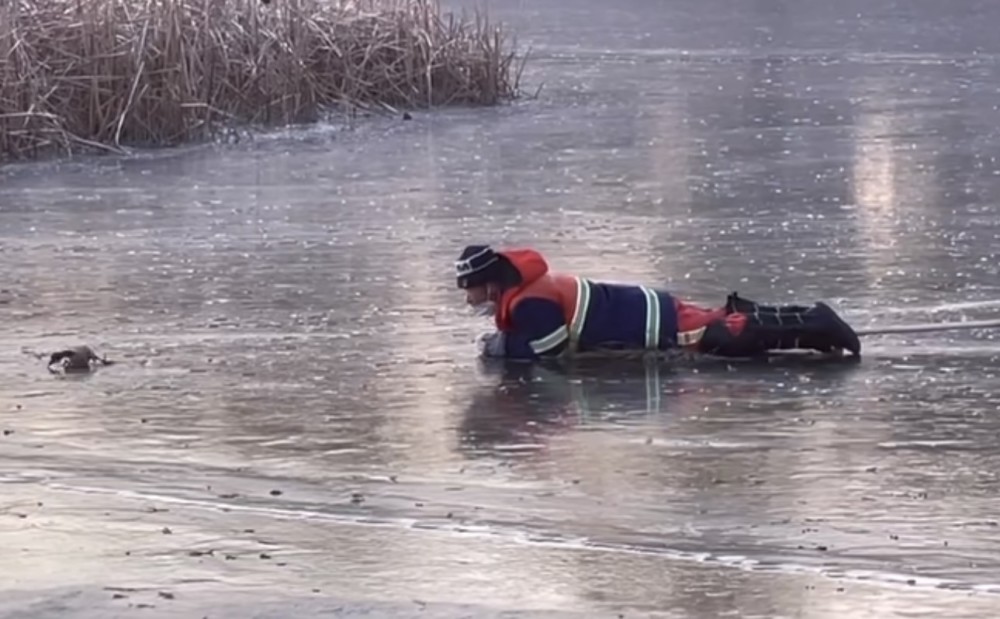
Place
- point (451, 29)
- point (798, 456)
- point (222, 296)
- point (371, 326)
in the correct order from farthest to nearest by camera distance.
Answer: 1. point (451, 29)
2. point (222, 296)
3. point (371, 326)
4. point (798, 456)

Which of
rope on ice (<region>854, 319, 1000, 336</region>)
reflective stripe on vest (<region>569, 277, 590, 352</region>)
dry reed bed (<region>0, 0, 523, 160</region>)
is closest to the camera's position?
reflective stripe on vest (<region>569, 277, 590, 352</region>)

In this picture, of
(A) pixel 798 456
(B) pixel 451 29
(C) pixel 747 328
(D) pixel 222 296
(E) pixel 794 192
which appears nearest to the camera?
(A) pixel 798 456

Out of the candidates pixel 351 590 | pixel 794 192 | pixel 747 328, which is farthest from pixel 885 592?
pixel 794 192

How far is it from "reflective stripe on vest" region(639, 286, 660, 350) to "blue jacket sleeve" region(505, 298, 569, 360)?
31 centimetres

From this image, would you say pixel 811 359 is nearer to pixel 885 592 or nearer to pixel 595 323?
pixel 595 323

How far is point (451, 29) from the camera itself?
21547 mm

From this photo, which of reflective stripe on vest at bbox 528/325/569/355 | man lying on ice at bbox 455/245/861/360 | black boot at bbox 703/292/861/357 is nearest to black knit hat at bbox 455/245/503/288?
man lying on ice at bbox 455/245/861/360

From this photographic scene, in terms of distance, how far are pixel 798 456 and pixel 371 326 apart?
122 inches

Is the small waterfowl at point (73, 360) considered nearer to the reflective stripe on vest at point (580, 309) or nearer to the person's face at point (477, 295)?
the person's face at point (477, 295)

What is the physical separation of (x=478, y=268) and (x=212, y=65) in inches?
410

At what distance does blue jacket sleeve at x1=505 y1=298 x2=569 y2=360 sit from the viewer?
9289 millimetres

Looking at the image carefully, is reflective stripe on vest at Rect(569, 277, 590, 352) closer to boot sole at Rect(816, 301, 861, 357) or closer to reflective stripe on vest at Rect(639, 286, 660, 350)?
reflective stripe on vest at Rect(639, 286, 660, 350)

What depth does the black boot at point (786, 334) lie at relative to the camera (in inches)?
365

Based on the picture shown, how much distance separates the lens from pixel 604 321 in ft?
30.7
